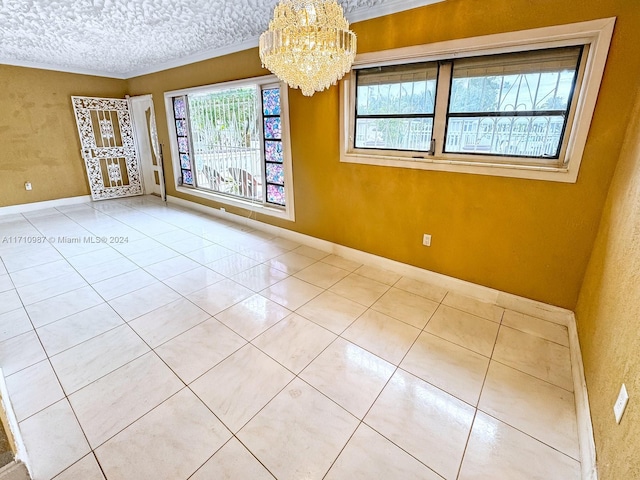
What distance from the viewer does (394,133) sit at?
2.94 meters

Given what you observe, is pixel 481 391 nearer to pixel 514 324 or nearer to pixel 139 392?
pixel 514 324

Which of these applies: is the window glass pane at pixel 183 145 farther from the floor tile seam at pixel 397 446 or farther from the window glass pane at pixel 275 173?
the floor tile seam at pixel 397 446

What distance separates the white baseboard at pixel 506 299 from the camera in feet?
4.70

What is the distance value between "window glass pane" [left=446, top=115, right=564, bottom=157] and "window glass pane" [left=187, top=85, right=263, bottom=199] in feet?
8.60

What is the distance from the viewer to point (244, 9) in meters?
2.76

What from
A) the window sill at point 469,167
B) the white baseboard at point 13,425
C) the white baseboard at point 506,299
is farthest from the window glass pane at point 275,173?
the white baseboard at point 13,425

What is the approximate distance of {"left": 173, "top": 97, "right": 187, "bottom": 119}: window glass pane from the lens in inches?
204

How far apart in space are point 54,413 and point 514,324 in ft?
10.1

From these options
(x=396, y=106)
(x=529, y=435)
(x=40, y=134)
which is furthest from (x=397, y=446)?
(x=40, y=134)

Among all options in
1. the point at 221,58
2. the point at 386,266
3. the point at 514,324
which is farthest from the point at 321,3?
the point at 221,58

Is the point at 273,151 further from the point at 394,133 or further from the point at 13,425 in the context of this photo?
the point at 13,425

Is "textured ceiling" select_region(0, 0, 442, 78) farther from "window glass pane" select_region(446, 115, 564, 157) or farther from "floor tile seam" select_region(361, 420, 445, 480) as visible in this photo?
"floor tile seam" select_region(361, 420, 445, 480)

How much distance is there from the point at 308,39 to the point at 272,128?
2389mm

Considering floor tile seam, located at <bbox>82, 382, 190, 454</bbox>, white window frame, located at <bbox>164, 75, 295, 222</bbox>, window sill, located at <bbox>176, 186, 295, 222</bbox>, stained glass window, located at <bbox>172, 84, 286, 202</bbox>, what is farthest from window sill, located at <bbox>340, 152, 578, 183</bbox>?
floor tile seam, located at <bbox>82, 382, 190, 454</bbox>
